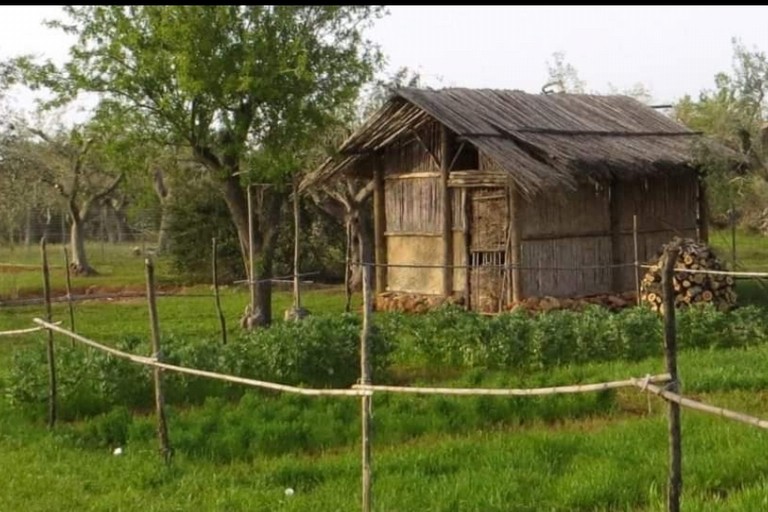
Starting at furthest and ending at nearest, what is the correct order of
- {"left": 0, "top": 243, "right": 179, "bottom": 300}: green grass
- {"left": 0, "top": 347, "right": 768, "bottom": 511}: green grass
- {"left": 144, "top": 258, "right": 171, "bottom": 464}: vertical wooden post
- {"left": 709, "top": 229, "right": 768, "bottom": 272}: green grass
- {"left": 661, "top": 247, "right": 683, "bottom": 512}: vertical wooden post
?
{"left": 0, "top": 243, "right": 179, "bottom": 300}: green grass → {"left": 709, "top": 229, "right": 768, "bottom": 272}: green grass → {"left": 144, "top": 258, "right": 171, "bottom": 464}: vertical wooden post → {"left": 0, "top": 347, "right": 768, "bottom": 511}: green grass → {"left": 661, "top": 247, "right": 683, "bottom": 512}: vertical wooden post

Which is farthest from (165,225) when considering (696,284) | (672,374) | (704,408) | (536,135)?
(704,408)

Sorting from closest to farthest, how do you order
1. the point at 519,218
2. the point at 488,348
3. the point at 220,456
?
the point at 220,456 < the point at 488,348 < the point at 519,218

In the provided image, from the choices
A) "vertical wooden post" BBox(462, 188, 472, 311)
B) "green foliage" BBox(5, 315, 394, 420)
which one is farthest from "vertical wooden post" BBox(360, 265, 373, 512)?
"vertical wooden post" BBox(462, 188, 472, 311)

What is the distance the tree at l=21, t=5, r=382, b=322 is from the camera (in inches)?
616

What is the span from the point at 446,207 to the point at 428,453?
11267mm

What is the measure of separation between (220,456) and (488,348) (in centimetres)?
450

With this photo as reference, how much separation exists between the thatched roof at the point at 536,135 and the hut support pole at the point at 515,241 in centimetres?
77

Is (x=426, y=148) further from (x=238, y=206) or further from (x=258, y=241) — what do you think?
(x=238, y=206)

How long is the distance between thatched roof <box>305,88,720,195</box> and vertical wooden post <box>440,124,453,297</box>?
600 millimetres

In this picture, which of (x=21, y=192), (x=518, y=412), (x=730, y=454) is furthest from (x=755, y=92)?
(x=21, y=192)

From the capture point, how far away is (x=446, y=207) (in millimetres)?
18828

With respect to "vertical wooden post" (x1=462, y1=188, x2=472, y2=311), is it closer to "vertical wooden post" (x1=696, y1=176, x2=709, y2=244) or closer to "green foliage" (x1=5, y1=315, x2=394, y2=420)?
"vertical wooden post" (x1=696, y1=176, x2=709, y2=244)

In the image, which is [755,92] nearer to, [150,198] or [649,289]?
[649,289]

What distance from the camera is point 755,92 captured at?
21.0 m
